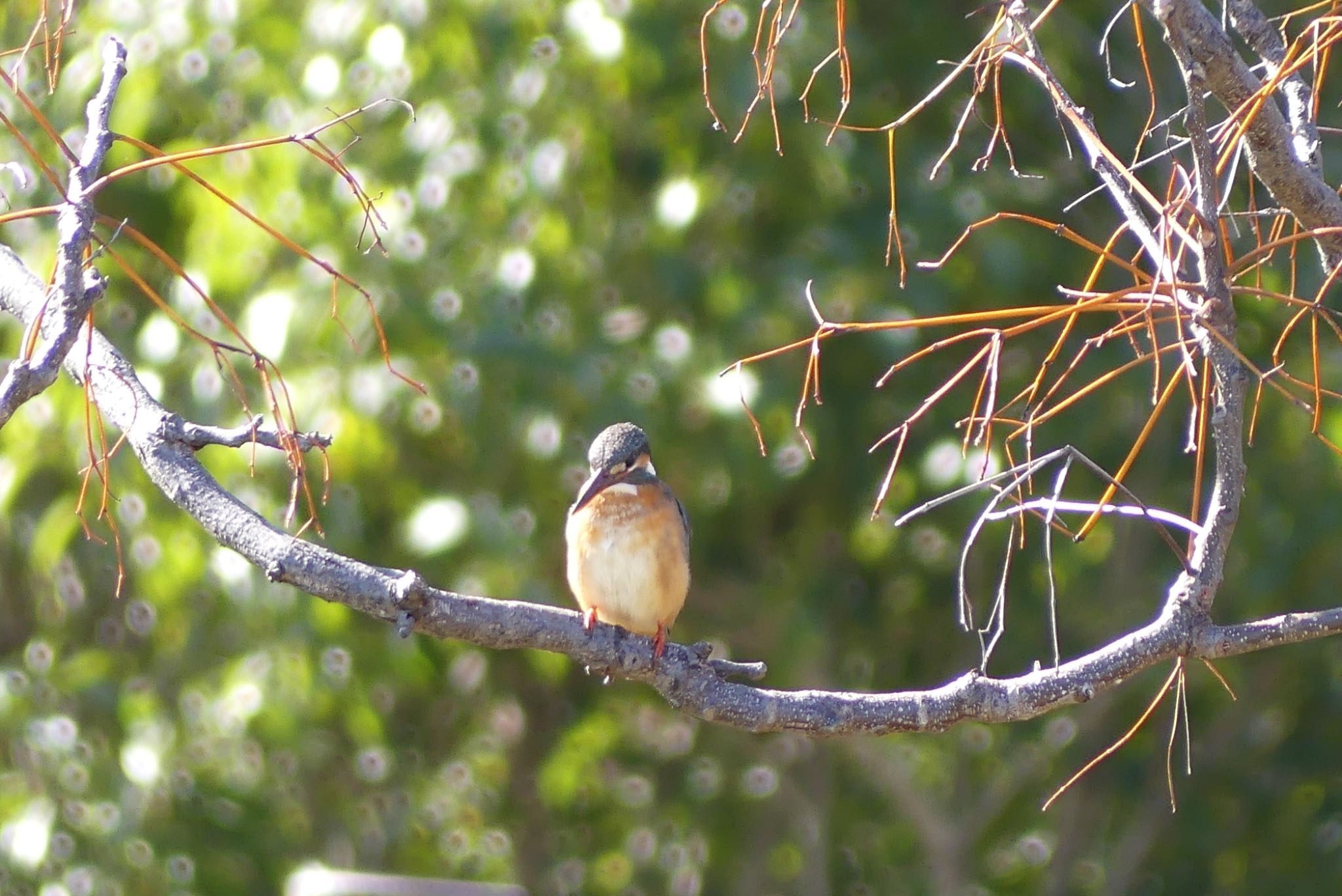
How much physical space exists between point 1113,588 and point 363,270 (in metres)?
2.18

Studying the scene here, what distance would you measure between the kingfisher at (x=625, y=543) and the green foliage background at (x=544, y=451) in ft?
0.42

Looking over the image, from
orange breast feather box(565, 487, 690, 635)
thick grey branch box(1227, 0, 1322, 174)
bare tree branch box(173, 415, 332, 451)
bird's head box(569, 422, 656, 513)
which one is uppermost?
bird's head box(569, 422, 656, 513)

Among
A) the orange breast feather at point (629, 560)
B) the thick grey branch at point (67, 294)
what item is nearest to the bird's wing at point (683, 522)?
the orange breast feather at point (629, 560)

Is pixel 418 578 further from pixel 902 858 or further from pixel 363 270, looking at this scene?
pixel 902 858

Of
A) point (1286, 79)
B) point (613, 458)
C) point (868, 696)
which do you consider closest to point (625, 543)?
point (613, 458)

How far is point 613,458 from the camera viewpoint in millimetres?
3438

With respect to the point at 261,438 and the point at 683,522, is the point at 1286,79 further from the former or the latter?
the point at 683,522

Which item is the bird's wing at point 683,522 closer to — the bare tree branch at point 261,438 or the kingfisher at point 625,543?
the kingfisher at point 625,543

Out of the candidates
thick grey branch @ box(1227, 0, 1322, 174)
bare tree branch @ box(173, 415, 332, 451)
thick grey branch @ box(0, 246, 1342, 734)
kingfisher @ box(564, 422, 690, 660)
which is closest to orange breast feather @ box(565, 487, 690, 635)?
kingfisher @ box(564, 422, 690, 660)

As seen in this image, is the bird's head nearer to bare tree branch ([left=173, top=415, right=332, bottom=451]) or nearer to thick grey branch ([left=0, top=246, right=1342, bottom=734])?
thick grey branch ([left=0, top=246, right=1342, bottom=734])

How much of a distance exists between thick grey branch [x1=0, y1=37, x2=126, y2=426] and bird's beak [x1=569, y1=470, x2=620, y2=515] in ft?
6.12

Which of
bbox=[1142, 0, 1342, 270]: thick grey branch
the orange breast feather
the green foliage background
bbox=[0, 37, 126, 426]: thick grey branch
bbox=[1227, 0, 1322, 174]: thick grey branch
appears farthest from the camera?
the green foliage background

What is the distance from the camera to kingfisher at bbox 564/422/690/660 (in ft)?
11.2

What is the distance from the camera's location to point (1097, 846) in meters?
4.70
